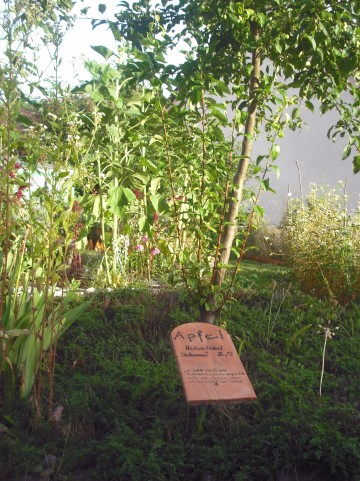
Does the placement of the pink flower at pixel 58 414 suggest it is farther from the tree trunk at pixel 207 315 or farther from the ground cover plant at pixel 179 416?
the tree trunk at pixel 207 315

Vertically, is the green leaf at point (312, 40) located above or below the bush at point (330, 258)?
above

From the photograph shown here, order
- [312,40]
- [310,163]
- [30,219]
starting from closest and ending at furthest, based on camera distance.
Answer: [30,219] < [312,40] < [310,163]

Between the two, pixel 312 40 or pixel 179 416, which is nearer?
pixel 179 416

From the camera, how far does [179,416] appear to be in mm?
2613

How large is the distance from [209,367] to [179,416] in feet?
0.83

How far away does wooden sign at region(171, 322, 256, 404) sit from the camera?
8.17ft

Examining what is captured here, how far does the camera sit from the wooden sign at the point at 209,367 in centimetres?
249

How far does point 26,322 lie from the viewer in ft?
9.91

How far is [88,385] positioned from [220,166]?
1330 mm

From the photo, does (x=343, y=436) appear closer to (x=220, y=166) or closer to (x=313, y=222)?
(x=220, y=166)

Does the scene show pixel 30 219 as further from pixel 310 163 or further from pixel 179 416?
pixel 310 163

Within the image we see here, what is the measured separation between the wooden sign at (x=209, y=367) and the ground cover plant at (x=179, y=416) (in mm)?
121

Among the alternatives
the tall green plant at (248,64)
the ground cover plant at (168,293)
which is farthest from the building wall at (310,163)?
the tall green plant at (248,64)

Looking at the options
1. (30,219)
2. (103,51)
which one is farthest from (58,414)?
(103,51)
